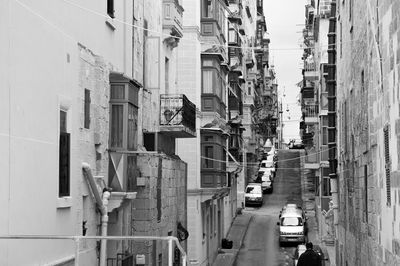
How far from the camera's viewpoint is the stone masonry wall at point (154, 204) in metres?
17.1

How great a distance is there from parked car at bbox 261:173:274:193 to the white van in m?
22.5

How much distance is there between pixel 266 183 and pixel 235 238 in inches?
1030

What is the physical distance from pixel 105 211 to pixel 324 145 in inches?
1469

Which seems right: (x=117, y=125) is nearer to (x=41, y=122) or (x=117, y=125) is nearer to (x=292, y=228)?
(x=41, y=122)

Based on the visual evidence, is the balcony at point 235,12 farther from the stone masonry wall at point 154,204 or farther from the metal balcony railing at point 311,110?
the stone masonry wall at point 154,204

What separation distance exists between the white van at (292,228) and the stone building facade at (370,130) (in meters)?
17.4

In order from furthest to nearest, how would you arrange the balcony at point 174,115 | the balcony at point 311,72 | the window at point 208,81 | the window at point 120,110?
the balcony at point 311,72 → the window at point 208,81 → the balcony at point 174,115 → the window at point 120,110

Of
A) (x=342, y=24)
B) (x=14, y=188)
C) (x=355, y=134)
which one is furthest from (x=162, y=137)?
(x=14, y=188)

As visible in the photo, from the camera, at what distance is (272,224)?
5169cm

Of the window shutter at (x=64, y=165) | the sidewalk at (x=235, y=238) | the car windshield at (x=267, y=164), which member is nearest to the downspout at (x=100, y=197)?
the window shutter at (x=64, y=165)

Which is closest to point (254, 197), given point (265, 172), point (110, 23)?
point (265, 172)

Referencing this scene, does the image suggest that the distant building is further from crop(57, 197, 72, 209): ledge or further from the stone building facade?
the stone building facade

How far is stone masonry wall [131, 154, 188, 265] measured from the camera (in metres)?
17.1

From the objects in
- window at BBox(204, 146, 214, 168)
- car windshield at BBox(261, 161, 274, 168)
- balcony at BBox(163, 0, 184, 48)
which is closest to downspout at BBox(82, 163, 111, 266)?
balcony at BBox(163, 0, 184, 48)
